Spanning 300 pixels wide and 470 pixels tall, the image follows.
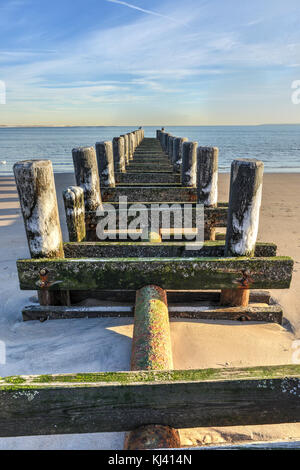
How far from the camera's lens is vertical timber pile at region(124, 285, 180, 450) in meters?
1.51

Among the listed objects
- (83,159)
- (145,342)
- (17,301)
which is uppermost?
(83,159)

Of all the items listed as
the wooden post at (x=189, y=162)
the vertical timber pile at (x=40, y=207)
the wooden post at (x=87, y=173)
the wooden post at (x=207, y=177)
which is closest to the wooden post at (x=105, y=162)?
the wooden post at (x=87, y=173)

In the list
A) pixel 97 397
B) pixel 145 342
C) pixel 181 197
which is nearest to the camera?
pixel 97 397

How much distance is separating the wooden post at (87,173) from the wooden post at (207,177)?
1.62m

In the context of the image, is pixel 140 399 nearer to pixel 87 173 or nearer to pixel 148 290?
pixel 148 290

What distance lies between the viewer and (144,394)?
4.88ft

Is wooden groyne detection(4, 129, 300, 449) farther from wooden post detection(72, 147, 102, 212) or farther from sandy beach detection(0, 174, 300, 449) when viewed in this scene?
sandy beach detection(0, 174, 300, 449)

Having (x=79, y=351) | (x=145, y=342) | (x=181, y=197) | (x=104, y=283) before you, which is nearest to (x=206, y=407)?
(x=145, y=342)

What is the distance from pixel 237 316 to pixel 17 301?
297 centimetres

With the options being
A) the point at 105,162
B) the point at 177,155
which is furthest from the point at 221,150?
the point at 105,162

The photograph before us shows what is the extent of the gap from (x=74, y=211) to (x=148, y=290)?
140cm

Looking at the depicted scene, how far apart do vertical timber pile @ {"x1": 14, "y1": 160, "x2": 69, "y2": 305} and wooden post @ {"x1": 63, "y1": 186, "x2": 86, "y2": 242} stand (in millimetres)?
447

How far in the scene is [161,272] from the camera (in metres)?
3.08
